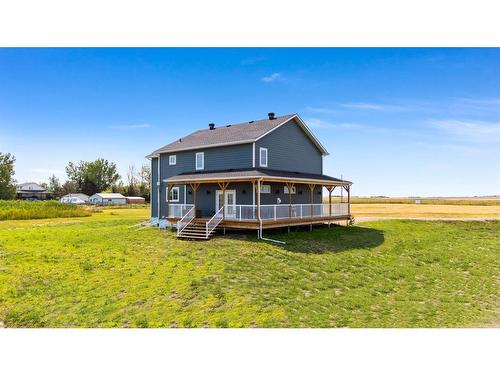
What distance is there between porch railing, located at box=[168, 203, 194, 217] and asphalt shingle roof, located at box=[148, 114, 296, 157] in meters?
3.94

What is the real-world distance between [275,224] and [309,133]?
8.48 metres

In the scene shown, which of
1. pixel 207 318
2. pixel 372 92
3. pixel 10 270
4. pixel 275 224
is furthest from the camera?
pixel 275 224

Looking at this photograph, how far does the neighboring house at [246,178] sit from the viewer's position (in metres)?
16.7

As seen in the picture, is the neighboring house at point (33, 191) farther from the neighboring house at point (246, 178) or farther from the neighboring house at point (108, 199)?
the neighboring house at point (246, 178)

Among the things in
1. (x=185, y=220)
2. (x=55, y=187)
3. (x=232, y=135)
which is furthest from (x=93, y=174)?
(x=185, y=220)

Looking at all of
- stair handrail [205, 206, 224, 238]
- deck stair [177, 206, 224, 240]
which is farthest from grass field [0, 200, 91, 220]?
stair handrail [205, 206, 224, 238]

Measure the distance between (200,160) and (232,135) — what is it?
2560 mm

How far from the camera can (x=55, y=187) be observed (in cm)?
7744

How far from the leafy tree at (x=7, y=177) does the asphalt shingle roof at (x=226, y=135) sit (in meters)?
36.9

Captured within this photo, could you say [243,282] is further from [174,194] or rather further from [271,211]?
[174,194]

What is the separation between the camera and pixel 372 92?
41.9 ft

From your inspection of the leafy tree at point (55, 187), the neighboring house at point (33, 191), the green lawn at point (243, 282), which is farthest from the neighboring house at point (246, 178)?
the leafy tree at point (55, 187)
